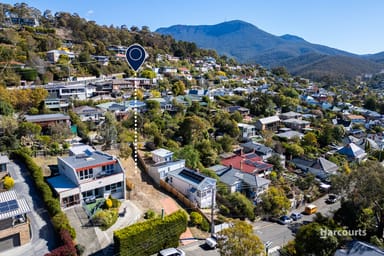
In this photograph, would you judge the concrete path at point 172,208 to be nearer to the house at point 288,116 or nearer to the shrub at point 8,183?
the shrub at point 8,183

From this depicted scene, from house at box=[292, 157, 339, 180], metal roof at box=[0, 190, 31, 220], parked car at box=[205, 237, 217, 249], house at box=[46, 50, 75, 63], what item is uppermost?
house at box=[46, 50, 75, 63]

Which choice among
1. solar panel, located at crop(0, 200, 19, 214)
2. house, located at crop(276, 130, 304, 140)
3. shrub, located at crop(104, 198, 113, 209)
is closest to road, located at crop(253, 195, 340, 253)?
shrub, located at crop(104, 198, 113, 209)

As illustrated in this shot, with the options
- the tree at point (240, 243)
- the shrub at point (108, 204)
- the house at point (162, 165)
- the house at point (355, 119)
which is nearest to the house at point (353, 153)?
the house at point (355, 119)

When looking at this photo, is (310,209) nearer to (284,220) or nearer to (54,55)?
(284,220)

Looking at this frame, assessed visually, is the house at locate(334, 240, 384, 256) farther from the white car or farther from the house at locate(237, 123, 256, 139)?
the house at locate(237, 123, 256, 139)

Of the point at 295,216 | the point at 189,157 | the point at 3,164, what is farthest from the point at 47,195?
the point at 295,216

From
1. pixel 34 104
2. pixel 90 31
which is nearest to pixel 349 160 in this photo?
pixel 34 104

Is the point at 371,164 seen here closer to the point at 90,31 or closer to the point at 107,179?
the point at 107,179

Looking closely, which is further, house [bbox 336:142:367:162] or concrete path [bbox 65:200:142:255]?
house [bbox 336:142:367:162]
